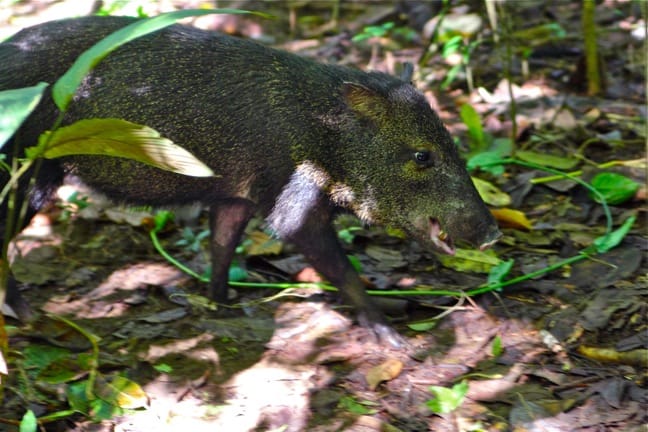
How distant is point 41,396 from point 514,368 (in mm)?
2053

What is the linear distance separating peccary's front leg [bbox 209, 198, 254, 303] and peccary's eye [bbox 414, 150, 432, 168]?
3.04 ft

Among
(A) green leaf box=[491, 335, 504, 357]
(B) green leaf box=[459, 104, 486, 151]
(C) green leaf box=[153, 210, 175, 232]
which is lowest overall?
(A) green leaf box=[491, 335, 504, 357]

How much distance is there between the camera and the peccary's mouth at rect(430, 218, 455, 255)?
4.20 metres

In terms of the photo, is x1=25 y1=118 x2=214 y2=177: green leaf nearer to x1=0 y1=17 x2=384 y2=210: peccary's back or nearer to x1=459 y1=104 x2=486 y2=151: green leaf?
x1=0 y1=17 x2=384 y2=210: peccary's back

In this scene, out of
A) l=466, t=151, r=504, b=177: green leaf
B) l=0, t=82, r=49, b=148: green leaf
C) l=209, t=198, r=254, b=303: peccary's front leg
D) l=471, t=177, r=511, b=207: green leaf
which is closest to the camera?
l=0, t=82, r=49, b=148: green leaf

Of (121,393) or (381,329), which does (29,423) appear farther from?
(381,329)

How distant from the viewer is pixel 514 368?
384 centimetres

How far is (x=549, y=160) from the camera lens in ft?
18.3

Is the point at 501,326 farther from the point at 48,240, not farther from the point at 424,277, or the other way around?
the point at 48,240

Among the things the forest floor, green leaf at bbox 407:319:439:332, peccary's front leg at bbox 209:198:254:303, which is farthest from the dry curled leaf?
peccary's front leg at bbox 209:198:254:303

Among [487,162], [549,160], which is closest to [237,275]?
→ [487,162]

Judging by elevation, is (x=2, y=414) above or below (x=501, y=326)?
above

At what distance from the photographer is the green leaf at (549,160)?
5519 millimetres

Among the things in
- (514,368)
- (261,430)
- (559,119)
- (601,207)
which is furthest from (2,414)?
(559,119)
